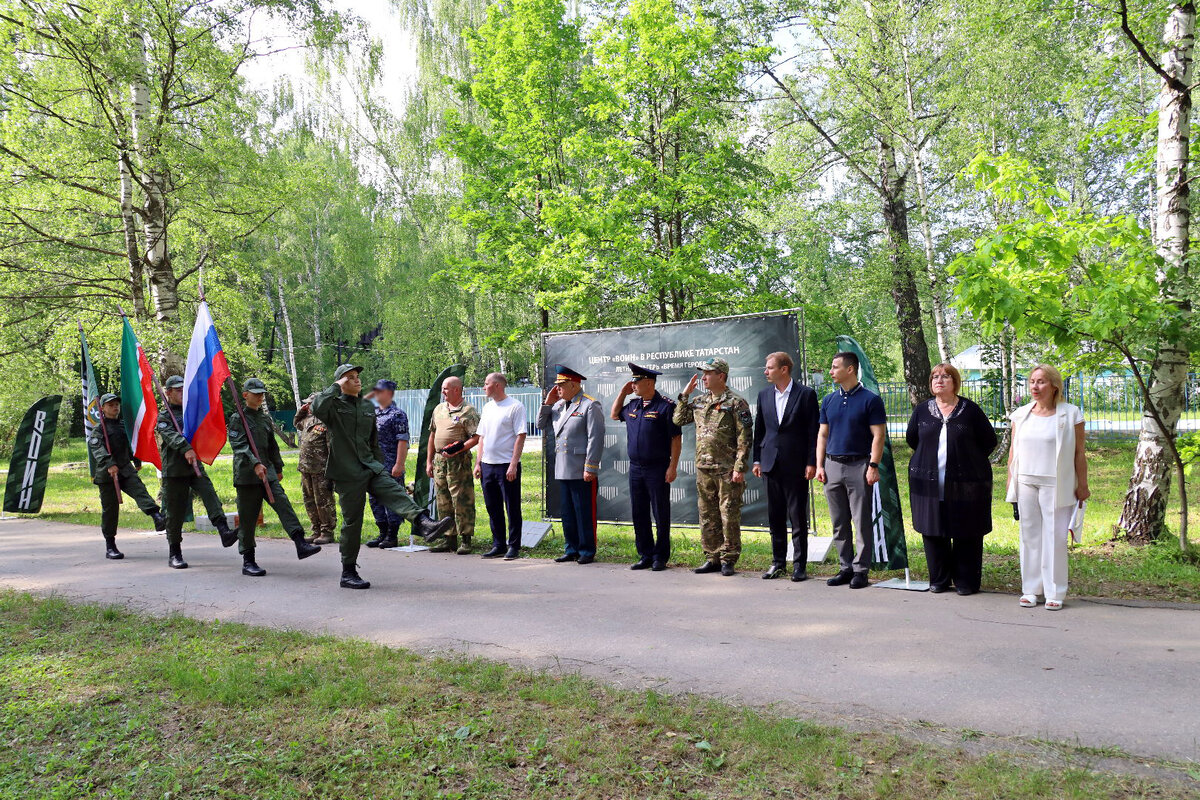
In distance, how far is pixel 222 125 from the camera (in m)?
15.5

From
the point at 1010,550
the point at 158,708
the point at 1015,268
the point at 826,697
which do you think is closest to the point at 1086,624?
the point at 826,697

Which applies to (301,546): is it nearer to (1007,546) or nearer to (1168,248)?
(1007,546)

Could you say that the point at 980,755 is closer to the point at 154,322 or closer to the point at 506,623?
the point at 506,623

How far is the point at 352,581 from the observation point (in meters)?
7.56

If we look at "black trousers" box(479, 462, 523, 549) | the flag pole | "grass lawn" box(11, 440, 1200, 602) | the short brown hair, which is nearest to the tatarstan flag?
the flag pole

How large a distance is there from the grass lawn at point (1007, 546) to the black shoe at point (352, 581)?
226 cm

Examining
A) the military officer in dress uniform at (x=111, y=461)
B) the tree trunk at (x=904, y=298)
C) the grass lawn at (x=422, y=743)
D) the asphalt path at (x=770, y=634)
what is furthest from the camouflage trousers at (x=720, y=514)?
the tree trunk at (x=904, y=298)

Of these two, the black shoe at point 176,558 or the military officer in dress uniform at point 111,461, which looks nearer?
the black shoe at point 176,558

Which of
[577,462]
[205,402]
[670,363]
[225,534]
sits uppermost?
[670,363]

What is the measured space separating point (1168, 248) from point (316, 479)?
9549mm

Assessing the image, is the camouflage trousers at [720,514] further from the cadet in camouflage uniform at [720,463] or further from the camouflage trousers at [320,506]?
the camouflage trousers at [320,506]

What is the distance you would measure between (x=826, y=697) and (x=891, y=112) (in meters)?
17.6

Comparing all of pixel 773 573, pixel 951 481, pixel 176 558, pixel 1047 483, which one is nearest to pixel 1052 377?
pixel 1047 483

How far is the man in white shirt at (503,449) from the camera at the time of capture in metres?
9.02
